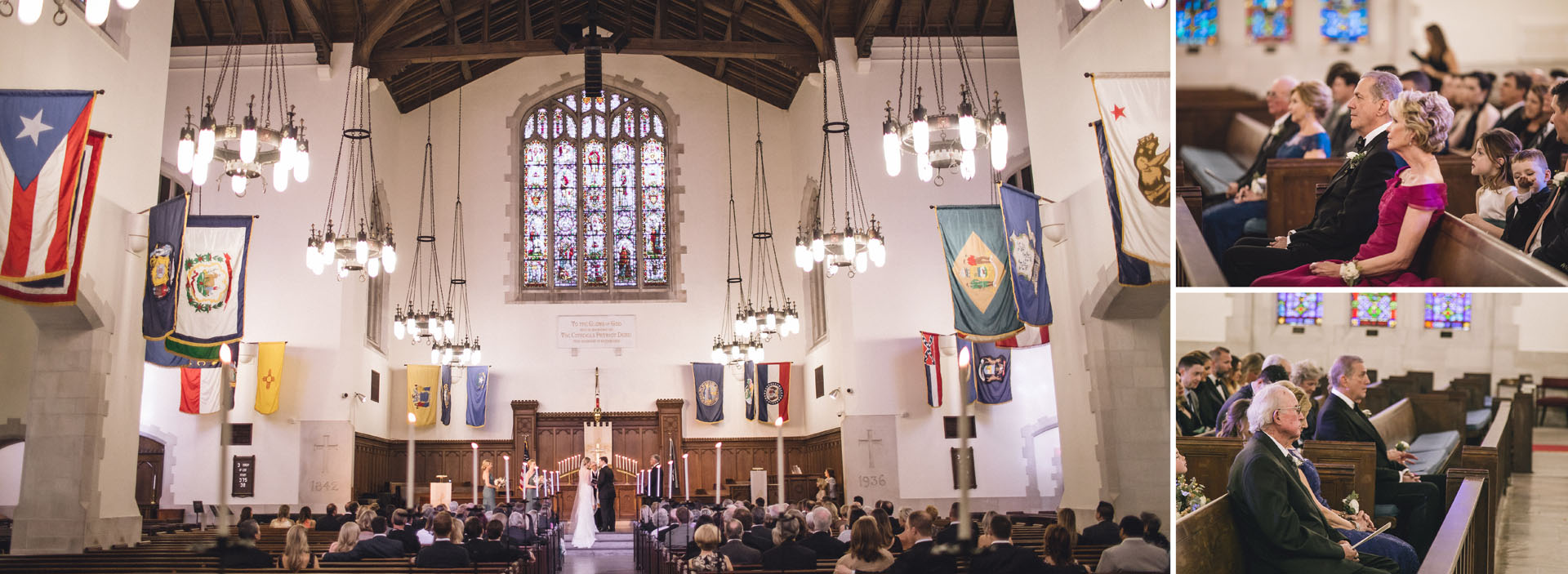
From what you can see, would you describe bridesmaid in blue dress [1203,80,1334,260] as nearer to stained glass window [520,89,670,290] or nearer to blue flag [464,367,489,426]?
blue flag [464,367,489,426]

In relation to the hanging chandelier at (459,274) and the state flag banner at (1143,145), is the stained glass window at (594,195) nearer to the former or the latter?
the hanging chandelier at (459,274)

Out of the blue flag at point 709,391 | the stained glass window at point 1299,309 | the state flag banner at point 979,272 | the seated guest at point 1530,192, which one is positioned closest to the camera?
the seated guest at point 1530,192

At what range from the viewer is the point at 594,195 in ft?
70.5

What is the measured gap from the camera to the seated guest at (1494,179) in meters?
2.58

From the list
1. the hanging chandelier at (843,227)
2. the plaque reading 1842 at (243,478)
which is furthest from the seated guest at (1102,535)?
the plaque reading 1842 at (243,478)

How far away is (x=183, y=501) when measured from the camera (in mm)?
15906

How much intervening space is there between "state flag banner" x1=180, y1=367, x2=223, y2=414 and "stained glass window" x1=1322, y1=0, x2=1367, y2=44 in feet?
51.0

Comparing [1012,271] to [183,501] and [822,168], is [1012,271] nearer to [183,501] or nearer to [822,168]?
[822,168]

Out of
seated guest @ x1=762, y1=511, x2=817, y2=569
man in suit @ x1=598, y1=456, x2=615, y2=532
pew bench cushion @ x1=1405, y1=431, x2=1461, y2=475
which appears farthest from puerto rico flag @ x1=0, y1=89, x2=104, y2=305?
man in suit @ x1=598, y1=456, x2=615, y2=532

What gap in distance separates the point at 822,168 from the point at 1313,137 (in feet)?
45.3

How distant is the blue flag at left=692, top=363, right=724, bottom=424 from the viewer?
65.5 feet

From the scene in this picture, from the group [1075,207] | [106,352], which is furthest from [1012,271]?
[106,352]

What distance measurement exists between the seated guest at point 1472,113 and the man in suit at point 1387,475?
2.01 metres

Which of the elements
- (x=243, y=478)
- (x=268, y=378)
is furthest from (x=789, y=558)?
(x=243, y=478)
